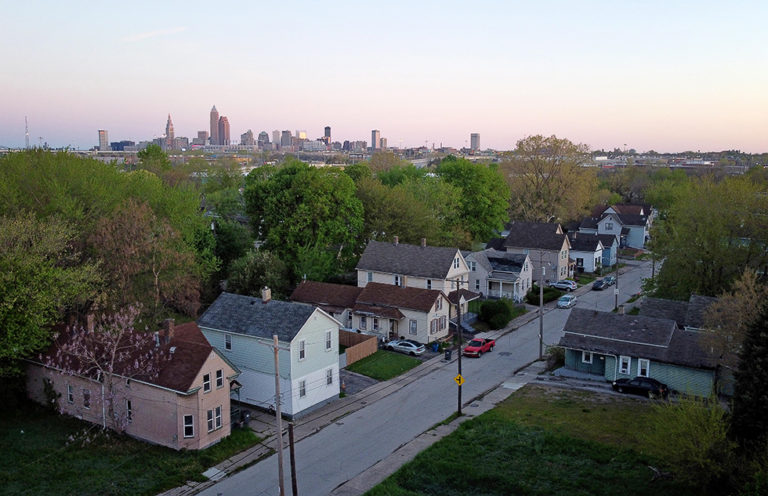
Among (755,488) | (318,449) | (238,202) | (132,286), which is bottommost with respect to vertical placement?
(318,449)

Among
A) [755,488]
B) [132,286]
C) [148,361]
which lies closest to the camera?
[755,488]

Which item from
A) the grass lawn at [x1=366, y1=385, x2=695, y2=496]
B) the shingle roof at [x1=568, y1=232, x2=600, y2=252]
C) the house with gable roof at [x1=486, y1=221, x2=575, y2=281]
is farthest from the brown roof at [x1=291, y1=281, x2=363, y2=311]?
the shingle roof at [x1=568, y1=232, x2=600, y2=252]

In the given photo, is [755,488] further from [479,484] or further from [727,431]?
[479,484]

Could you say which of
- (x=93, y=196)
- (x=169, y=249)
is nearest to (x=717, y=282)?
(x=169, y=249)

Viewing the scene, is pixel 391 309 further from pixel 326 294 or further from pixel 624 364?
pixel 624 364

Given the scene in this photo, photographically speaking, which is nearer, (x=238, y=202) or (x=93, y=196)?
(x=93, y=196)

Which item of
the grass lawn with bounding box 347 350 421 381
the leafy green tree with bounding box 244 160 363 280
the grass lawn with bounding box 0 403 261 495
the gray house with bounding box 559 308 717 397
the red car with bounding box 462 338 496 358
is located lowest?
the grass lawn with bounding box 347 350 421 381

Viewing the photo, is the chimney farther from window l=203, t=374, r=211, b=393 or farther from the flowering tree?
window l=203, t=374, r=211, b=393
